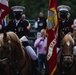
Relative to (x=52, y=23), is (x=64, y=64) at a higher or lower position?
lower

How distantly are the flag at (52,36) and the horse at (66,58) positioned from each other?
0.78ft

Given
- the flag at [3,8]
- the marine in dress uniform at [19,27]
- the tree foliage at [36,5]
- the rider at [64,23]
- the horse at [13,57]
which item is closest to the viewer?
the horse at [13,57]

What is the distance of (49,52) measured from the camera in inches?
641

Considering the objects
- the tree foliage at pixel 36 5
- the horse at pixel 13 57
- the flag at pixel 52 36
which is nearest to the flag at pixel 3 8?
the horse at pixel 13 57

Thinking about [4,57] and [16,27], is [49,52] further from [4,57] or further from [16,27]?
[4,57]

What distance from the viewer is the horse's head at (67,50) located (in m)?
15.4

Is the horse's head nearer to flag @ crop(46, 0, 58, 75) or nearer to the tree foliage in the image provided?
flag @ crop(46, 0, 58, 75)

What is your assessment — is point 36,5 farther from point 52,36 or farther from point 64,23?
point 52,36

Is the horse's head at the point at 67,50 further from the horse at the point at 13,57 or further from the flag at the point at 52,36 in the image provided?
the horse at the point at 13,57

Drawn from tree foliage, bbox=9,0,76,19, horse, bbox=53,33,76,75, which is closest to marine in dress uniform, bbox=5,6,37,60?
horse, bbox=53,33,76,75

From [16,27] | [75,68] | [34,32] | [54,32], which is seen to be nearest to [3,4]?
[16,27]

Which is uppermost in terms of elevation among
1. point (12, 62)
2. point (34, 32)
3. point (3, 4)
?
point (3, 4)

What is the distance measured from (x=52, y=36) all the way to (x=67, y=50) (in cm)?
96

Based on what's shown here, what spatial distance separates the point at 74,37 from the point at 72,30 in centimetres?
33
